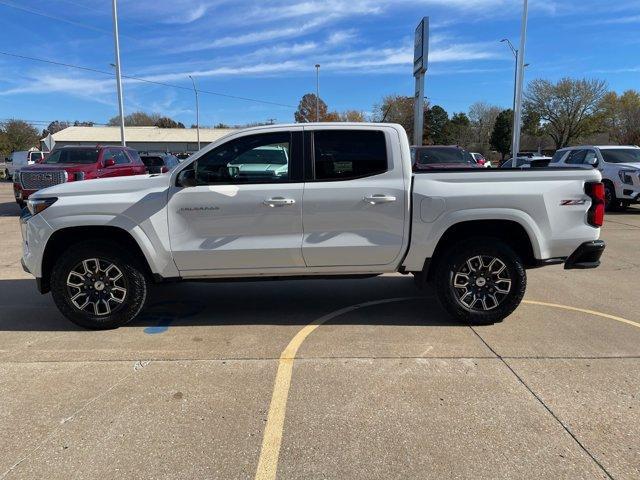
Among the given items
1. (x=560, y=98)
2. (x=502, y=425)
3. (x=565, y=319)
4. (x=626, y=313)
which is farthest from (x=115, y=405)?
(x=560, y=98)

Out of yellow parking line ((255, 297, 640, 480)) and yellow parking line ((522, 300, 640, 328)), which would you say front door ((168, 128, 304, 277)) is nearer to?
yellow parking line ((255, 297, 640, 480))

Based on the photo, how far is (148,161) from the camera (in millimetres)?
22516

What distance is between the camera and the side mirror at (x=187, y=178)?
181 inches

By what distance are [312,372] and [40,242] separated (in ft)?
9.39

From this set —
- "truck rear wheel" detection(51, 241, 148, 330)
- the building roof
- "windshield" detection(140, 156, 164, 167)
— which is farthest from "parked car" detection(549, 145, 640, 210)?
the building roof

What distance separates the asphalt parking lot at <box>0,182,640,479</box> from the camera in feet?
9.21

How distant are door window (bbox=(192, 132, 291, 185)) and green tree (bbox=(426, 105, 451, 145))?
7812 centimetres

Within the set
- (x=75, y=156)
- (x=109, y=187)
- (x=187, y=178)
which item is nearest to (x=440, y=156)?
(x=75, y=156)

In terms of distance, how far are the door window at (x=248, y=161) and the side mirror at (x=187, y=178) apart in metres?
0.04

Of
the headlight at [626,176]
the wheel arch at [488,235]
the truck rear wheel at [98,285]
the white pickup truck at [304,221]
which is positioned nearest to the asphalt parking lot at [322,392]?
the truck rear wheel at [98,285]

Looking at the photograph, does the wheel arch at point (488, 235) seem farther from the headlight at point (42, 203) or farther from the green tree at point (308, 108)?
the green tree at point (308, 108)

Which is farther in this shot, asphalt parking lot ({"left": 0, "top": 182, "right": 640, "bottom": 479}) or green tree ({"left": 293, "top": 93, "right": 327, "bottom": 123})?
green tree ({"left": 293, "top": 93, "right": 327, "bottom": 123})

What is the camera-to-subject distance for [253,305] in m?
5.67

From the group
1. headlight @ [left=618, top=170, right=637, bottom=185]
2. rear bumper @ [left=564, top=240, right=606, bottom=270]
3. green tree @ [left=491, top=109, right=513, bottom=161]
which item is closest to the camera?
rear bumper @ [left=564, top=240, right=606, bottom=270]
